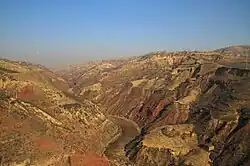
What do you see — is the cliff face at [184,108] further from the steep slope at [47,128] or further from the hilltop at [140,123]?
the steep slope at [47,128]

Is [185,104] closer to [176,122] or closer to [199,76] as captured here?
[176,122]

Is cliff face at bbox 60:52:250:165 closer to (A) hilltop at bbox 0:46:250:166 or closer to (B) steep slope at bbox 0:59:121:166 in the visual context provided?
(A) hilltop at bbox 0:46:250:166

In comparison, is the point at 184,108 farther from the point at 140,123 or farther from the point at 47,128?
the point at 47,128

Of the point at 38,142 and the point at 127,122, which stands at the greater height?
the point at 38,142

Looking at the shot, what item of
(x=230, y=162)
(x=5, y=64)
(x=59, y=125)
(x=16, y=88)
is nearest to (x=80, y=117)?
(x=59, y=125)

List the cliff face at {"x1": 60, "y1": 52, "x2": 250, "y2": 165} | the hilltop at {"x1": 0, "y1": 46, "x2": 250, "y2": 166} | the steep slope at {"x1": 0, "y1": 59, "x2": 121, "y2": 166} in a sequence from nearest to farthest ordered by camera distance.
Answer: the steep slope at {"x1": 0, "y1": 59, "x2": 121, "y2": 166} → the hilltop at {"x1": 0, "y1": 46, "x2": 250, "y2": 166} → the cliff face at {"x1": 60, "y1": 52, "x2": 250, "y2": 165}

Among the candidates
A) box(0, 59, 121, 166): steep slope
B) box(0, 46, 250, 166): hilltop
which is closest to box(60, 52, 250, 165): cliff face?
box(0, 46, 250, 166): hilltop

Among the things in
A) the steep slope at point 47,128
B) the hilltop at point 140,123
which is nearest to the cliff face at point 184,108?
the hilltop at point 140,123
